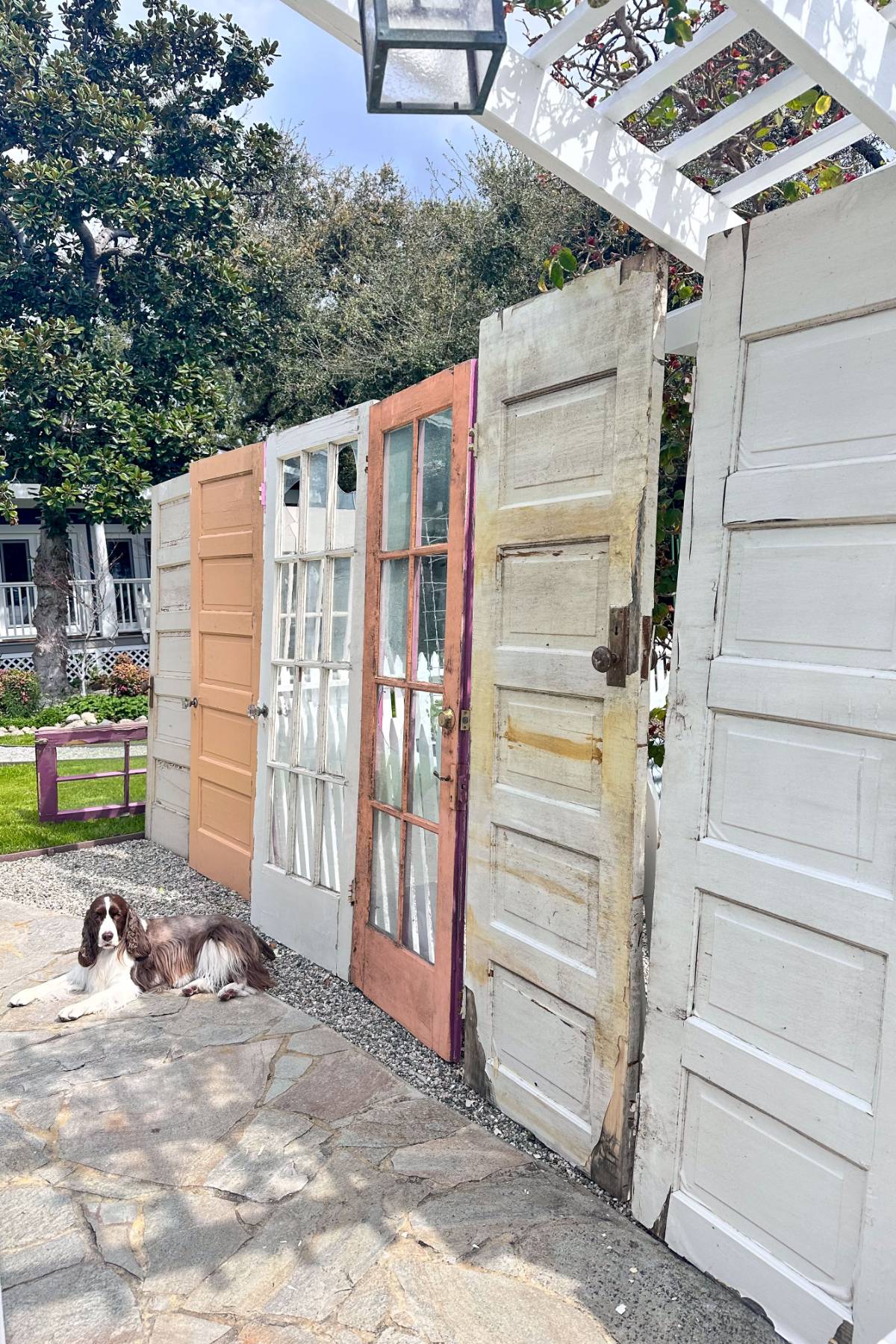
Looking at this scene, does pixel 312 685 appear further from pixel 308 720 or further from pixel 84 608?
pixel 84 608

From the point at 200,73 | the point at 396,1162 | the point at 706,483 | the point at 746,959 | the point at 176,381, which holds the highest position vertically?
the point at 200,73

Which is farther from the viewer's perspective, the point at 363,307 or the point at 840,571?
the point at 363,307

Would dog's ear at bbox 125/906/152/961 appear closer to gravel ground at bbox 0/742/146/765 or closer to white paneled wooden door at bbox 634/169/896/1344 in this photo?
white paneled wooden door at bbox 634/169/896/1344

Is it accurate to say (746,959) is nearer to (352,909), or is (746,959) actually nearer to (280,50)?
(352,909)

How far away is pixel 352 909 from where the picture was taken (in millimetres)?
4008

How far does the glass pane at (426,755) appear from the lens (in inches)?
137

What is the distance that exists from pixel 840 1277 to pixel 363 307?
12130 millimetres

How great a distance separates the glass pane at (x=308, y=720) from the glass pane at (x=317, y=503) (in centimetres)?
62

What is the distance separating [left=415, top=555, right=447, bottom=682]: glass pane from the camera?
3.46 metres

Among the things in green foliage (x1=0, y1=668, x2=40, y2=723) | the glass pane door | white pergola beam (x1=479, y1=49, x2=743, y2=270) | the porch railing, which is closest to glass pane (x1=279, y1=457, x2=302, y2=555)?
the glass pane door

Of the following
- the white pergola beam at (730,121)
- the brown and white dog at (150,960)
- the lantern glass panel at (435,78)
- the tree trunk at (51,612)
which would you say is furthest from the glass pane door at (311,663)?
the tree trunk at (51,612)

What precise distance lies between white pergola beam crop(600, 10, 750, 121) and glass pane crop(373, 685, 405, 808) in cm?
211

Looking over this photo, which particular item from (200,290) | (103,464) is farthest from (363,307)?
(103,464)

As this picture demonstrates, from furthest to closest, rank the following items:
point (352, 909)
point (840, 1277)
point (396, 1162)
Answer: point (352, 909) → point (396, 1162) → point (840, 1277)
